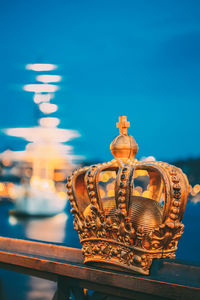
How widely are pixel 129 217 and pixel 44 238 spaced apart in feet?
28.6

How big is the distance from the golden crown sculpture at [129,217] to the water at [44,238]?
6.3 inches

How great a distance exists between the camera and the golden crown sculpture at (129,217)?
1500mm

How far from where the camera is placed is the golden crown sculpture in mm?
1500

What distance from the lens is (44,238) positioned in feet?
32.5

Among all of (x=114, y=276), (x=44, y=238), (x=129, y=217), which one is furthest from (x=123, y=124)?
(x=44, y=238)

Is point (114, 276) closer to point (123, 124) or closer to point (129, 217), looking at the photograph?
point (129, 217)

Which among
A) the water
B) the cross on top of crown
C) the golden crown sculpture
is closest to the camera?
the golden crown sculpture

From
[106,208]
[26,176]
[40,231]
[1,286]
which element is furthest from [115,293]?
[40,231]

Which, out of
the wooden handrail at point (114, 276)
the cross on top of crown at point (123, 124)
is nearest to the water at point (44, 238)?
the wooden handrail at point (114, 276)

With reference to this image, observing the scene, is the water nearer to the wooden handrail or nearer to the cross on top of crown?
the wooden handrail

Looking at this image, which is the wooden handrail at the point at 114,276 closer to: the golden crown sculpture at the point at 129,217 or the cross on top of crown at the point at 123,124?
the golden crown sculpture at the point at 129,217

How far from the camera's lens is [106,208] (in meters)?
1.65

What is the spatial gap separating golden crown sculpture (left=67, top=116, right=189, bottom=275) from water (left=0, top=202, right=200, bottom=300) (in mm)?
161

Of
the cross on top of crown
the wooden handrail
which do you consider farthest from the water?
the cross on top of crown
